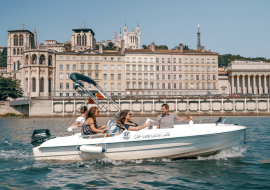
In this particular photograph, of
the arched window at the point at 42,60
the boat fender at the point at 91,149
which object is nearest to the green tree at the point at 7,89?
the arched window at the point at 42,60

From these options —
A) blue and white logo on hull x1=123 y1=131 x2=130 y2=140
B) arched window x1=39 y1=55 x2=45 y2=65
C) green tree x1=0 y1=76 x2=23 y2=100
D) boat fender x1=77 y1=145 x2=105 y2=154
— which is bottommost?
boat fender x1=77 y1=145 x2=105 y2=154

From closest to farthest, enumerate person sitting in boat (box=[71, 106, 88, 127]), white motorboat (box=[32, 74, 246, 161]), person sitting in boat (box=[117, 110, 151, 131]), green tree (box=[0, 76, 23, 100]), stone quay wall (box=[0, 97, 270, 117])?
1. white motorboat (box=[32, 74, 246, 161])
2. person sitting in boat (box=[117, 110, 151, 131])
3. person sitting in boat (box=[71, 106, 88, 127])
4. stone quay wall (box=[0, 97, 270, 117])
5. green tree (box=[0, 76, 23, 100])

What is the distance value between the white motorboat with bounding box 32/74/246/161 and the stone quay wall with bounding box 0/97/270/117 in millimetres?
47422

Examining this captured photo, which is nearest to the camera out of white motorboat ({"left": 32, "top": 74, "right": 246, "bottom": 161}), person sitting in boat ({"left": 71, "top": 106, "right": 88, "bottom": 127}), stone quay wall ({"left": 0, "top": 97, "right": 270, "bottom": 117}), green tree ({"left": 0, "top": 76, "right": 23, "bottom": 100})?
white motorboat ({"left": 32, "top": 74, "right": 246, "bottom": 161})

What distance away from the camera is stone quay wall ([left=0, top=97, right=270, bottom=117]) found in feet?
186

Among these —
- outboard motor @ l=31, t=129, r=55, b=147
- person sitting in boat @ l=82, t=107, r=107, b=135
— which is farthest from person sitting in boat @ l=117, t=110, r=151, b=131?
outboard motor @ l=31, t=129, r=55, b=147

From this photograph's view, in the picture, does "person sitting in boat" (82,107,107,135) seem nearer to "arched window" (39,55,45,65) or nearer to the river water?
the river water

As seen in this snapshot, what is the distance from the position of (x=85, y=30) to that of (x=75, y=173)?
309 ft

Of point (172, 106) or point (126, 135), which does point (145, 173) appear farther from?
point (172, 106)

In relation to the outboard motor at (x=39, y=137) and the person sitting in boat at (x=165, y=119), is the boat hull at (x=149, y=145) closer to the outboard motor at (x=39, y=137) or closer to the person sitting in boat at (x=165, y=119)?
the person sitting in boat at (x=165, y=119)

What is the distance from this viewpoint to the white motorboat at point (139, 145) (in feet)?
29.2

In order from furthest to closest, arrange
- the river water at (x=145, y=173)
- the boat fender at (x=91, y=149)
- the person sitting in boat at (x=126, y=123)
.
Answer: the person sitting in boat at (x=126, y=123) < the boat fender at (x=91, y=149) < the river water at (x=145, y=173)

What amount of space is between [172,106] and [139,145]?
4921cm

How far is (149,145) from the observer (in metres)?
8.98
